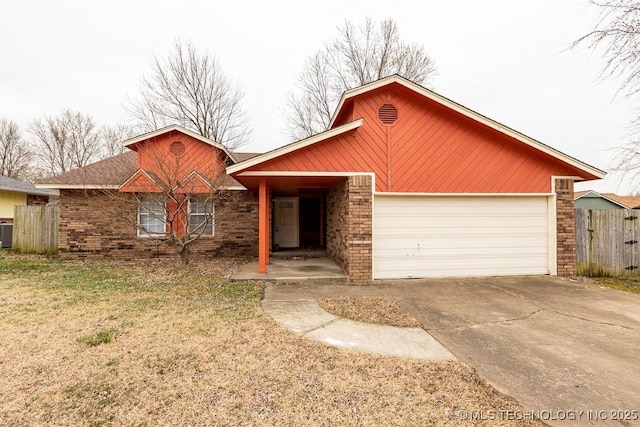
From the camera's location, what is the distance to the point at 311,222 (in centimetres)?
1483

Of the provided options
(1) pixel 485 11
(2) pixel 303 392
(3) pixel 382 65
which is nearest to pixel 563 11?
(1) pixel 485 11

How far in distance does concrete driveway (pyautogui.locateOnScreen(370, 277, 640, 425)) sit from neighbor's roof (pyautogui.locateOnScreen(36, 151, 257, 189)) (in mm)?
8367

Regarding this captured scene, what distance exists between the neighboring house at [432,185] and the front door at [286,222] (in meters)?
5.93

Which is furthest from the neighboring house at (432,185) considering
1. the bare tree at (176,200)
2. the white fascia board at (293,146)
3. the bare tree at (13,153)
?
the bare tree at (13,153)

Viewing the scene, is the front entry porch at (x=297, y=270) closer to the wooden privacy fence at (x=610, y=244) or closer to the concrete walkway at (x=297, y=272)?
the concrete walkway at (x=297, y=272)

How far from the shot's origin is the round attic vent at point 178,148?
37.0 feet

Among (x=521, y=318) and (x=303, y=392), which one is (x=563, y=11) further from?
(x=303, y=392)

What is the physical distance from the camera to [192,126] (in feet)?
68.4

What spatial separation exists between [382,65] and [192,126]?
44.4ft

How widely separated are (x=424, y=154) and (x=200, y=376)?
22.0ft

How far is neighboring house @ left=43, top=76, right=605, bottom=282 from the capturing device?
24.1 ft

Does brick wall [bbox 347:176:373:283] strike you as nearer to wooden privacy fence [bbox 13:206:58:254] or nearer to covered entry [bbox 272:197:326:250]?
covered entry [bbox 272:197:326:250]

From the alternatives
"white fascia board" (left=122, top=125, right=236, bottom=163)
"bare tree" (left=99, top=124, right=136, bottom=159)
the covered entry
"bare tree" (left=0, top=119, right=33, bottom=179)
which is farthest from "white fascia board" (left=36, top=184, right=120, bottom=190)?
"bare tree" (left=0, top=119, right=33, bottom=179)

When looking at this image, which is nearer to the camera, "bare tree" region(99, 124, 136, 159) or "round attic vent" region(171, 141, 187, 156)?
"round attic vent" region(171, 141, 187, 156)
